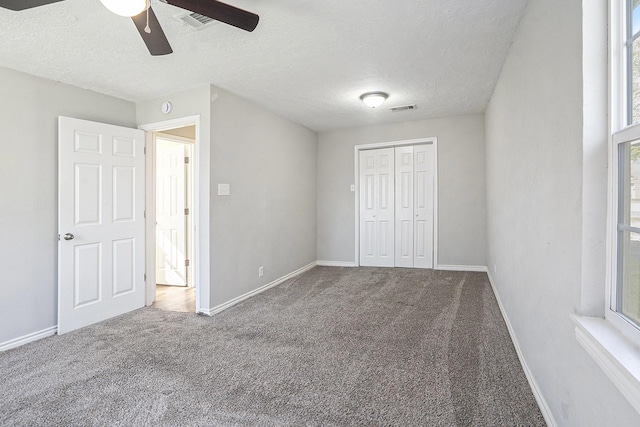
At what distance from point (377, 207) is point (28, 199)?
4.47m

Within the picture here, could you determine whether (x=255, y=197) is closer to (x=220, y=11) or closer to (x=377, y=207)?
(x=377, y=207)

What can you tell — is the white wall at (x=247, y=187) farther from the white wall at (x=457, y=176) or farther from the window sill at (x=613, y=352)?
the window sill at (x=613, y=352)

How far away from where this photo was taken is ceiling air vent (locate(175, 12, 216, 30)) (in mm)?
2046

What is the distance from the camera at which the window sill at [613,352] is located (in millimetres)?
844

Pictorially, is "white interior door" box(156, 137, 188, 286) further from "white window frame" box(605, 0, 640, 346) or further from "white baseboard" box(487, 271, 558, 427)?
"white window frame" box(605, 0, 640, 346)

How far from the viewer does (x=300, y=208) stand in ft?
17.0

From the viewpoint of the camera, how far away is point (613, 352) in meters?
0.94

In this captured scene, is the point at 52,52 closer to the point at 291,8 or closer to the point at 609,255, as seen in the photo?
the point at 291,8

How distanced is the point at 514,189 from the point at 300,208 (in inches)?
130

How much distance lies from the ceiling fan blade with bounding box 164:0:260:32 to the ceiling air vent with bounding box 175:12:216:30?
46 cm

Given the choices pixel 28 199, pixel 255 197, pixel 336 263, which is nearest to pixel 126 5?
pixel 28 199

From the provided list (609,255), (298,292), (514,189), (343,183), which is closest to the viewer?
(609,255)

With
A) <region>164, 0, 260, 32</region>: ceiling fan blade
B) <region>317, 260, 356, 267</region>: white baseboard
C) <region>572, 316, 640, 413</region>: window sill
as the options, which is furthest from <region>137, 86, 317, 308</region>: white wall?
<region>572, 316, 640, 413</region>: window sill

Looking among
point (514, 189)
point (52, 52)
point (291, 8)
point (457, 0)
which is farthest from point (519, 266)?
point (52, 52)
